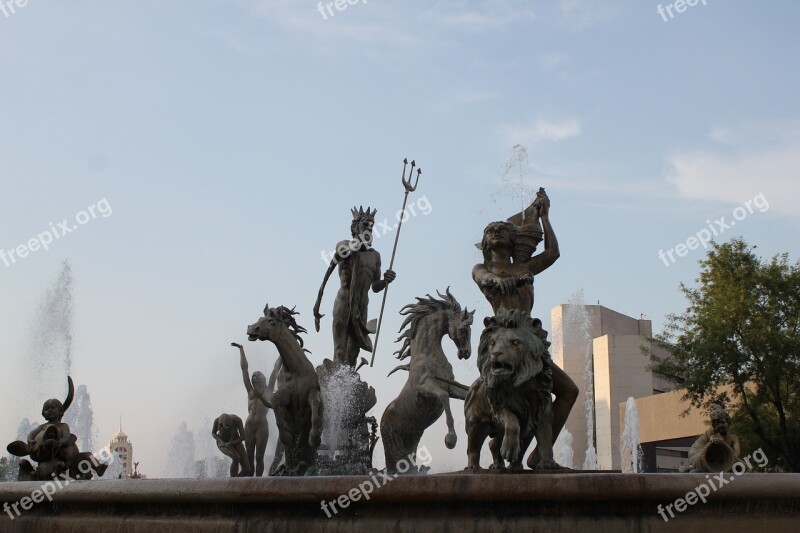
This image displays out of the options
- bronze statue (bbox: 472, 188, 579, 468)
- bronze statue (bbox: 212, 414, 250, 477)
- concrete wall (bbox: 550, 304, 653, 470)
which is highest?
concrete wall (bbox: 550, 304, 653, 470)

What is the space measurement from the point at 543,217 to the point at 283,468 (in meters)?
4.08

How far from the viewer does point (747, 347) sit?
26828 millimetres

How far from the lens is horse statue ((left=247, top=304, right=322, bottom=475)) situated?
9984 millimetres

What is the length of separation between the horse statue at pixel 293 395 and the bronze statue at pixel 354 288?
85.3 inches

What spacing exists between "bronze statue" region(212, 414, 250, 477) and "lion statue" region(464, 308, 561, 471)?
637 cm

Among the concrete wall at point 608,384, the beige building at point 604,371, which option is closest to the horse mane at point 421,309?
the beige building at point 604,371

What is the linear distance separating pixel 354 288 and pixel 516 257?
4577mm

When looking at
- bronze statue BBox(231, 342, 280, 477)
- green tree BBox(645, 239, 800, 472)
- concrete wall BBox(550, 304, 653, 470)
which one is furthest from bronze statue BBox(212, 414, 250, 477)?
concrete wall BBox(550, 304, 653, 470)

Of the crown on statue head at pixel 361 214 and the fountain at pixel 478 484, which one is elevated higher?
the crown on statue head at pixel 361 214

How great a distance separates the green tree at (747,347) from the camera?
84.5ft

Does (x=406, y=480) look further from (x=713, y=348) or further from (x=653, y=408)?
(x=653, y=408)

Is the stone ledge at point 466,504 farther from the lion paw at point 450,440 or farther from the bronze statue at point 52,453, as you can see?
the lion paw at point 450,440

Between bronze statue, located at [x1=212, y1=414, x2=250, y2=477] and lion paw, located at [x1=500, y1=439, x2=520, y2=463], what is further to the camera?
bronze statue, located at [x1=212, y1=414, x2=250, y2=477]

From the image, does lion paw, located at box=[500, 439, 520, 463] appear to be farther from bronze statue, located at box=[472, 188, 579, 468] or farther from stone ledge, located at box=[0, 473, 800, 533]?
bronze statue, located at box=[472, 188, 579, 468]
